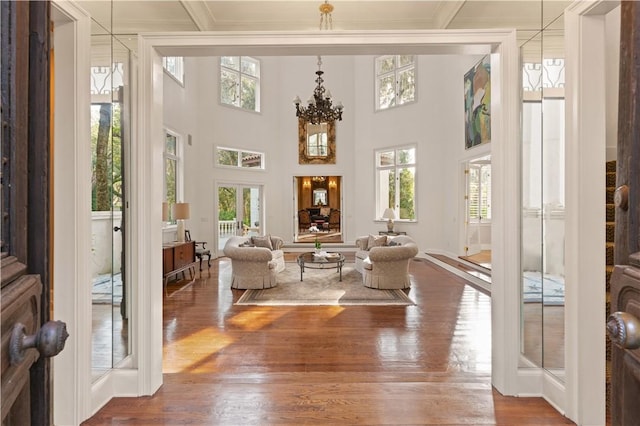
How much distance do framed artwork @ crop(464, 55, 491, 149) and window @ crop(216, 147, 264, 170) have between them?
607 cm

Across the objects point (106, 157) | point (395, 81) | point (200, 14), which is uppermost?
point (395, 81)

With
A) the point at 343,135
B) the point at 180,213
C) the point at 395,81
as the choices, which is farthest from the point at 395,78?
the point at 180,213

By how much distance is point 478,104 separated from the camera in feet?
24.6

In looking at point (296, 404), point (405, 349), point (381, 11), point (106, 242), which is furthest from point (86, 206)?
point (405, 349)

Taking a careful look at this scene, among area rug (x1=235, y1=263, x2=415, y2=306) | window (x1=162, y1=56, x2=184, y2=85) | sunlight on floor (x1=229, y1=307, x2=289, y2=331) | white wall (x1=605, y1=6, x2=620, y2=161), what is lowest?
sunlight on floor (x1=229, y1=307, x2=289, y2=331)

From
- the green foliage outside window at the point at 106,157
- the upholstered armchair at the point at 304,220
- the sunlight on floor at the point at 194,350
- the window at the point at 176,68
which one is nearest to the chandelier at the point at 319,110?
the window at the point at 176,68

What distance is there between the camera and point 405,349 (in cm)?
330

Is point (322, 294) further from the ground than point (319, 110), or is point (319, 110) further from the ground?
point (319, 110)

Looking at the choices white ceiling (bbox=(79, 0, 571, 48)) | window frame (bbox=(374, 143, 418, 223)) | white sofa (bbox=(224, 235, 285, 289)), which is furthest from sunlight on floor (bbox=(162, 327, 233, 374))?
window frame (bbox=(374, 143, 418, 223))

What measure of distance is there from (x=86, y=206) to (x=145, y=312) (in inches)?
33.1

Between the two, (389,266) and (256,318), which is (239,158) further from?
(256,318)

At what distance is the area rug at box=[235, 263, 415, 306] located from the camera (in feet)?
16.2

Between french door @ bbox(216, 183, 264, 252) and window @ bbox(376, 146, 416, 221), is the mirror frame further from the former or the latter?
french door @ bbox(216, 183, 264, 252)

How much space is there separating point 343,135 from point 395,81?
2.28 metres
